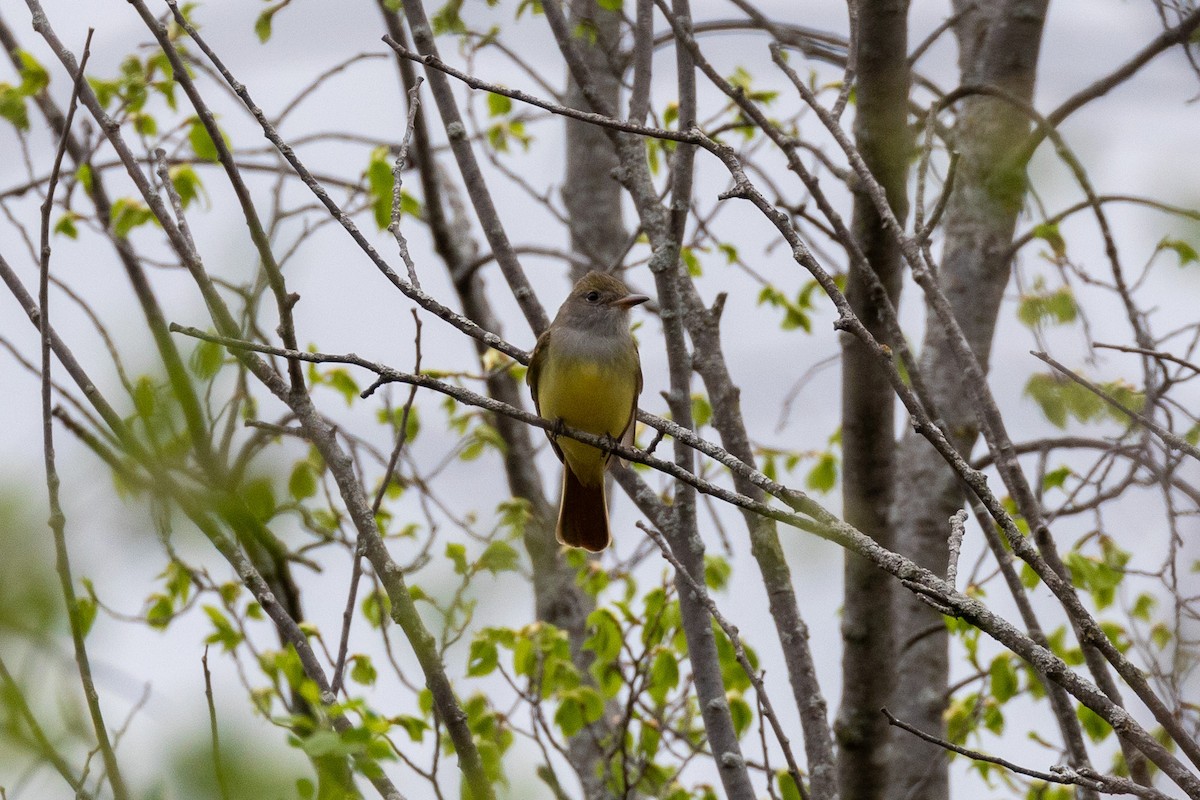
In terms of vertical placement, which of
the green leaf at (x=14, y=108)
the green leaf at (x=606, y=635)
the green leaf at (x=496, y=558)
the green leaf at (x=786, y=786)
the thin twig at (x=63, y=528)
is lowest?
the thin twig at (x=63, y=528)

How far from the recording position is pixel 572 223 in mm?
9117

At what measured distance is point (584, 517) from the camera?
20.3 ft

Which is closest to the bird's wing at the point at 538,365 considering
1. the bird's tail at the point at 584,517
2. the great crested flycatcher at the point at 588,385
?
the great crested flycatcher at the point at 588,385

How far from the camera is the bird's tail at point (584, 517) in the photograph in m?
6.18

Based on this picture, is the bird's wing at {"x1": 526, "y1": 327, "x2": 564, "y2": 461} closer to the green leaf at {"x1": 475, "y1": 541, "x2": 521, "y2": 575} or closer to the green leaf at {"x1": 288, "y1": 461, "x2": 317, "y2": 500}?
the green leaf at {"x1": 475, "y1": 541, "x2": 521, "y2": 575}

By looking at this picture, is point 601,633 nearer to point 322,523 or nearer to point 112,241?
point 322,523

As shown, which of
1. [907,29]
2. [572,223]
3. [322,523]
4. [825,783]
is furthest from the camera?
[572,223]

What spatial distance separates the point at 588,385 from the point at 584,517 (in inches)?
35.4

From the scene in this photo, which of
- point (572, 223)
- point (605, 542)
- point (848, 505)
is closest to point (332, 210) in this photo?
point (848, 505)

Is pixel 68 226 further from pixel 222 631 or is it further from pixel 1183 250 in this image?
pixel 1183 250

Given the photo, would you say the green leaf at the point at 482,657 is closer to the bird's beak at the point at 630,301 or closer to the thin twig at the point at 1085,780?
the bird's beak at the point at 630,301

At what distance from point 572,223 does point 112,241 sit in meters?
3.05

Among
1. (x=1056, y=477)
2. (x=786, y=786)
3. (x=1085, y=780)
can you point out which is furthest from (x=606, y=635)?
(x=1085, y=780)

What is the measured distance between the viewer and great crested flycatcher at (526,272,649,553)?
5.55 meters
